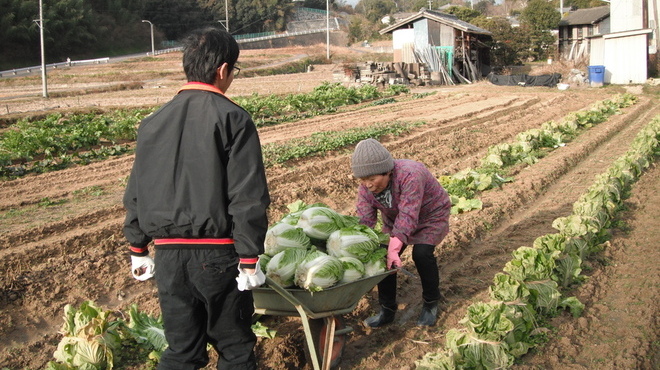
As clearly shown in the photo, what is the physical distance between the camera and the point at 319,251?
402 cm

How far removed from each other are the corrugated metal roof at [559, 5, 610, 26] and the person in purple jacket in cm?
3952

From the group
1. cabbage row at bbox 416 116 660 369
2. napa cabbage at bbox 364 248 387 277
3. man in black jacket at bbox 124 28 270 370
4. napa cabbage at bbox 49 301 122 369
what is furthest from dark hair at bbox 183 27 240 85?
cabbage row at bbox 416 116 660 369

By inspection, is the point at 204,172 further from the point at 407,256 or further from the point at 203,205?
the point at 407,256

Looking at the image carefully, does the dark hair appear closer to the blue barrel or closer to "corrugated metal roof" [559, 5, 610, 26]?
the blue barrel

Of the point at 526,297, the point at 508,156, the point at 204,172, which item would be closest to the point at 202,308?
the point at 204,172

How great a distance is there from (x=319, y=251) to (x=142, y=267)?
1177 millimetres

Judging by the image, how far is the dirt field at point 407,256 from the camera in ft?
14.6

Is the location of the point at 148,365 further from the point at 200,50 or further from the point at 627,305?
the point at 627,305

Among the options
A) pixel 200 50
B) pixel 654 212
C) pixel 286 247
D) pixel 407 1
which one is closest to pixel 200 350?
pixel 286 247

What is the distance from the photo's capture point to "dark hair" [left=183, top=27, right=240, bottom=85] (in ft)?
9.88

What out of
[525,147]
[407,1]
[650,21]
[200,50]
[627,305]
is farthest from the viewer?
[407,1]

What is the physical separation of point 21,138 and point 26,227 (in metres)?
5.25

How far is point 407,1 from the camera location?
126312 mm

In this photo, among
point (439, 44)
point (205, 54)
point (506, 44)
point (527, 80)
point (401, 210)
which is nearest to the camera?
point (205, 54)
